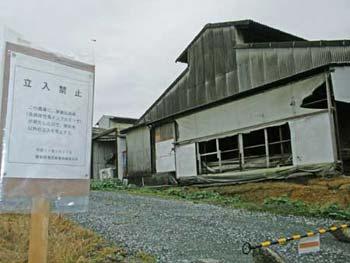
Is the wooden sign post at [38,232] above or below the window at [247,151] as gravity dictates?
below

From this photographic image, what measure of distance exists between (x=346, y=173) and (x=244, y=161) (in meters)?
3.56

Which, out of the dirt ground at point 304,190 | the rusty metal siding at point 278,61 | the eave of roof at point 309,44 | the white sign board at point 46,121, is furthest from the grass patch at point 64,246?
the eave of roof at point 309,44

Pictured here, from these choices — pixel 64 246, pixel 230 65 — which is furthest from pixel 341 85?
pixel 64 246

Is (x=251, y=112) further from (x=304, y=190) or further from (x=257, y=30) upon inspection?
(x=257, y=30)

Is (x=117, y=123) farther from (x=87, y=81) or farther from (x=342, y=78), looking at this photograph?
(x=87, y=81)

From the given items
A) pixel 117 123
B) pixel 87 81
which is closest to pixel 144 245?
pixel 87 81

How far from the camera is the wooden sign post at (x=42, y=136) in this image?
7.62 ft

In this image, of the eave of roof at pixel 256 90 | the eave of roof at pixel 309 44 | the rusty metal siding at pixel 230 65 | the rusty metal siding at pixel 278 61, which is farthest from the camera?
the rusty metal siding at pixel 230 65

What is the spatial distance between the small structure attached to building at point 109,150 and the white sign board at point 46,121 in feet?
60.8

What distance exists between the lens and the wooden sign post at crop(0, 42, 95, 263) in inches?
91.4

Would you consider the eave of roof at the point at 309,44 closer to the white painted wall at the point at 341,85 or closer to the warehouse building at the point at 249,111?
the warehouse building at the point at 249,111

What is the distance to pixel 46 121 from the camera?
249 cm

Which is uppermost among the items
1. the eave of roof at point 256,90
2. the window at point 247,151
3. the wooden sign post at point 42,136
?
the eave of roof at point 256,90

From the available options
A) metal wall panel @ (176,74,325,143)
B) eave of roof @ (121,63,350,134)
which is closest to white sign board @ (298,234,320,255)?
metal wall panel @ (176,74,325,143)
